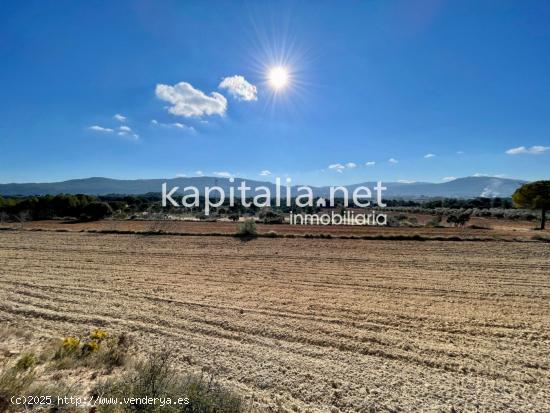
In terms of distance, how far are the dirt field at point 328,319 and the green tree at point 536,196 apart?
847 inches

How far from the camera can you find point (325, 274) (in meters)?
13.1

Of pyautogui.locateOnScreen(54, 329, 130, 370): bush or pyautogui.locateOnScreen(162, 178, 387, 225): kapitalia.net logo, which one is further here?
pyautogui.locateOnScreen(162, 178, 387, 225): kapitalia.net logo

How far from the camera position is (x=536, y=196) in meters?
33.1

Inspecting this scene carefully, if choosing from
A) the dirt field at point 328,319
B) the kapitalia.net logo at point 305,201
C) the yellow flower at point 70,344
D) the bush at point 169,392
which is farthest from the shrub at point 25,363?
the kapitalia.net logo at point 305,201

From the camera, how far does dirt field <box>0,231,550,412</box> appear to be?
473 cm

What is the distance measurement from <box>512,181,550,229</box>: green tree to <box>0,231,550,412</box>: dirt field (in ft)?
70.6

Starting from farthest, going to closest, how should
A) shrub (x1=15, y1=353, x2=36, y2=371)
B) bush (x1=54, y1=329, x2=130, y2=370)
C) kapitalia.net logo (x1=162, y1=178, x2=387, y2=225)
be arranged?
kapitalia.net logo (x1=162, y1=178, x2=387, y2=225) < bush (x1=54, y1=329, x2=130, y2=370) < shrub (x1=15, y1=353, x2=36, y2=371)

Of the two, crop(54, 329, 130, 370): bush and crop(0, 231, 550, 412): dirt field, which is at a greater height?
crop(54, 329, 130, 370): bush

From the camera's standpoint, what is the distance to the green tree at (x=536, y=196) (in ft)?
107

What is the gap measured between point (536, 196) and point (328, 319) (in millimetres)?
36563

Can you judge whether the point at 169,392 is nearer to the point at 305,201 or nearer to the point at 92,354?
the point at 92,354

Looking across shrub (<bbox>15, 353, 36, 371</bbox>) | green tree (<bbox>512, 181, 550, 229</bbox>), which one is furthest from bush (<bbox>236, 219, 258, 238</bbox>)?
green tree (<bbox>512, 181, 550, 229</bbox>)

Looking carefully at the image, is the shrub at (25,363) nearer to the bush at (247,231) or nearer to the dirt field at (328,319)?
the dirt field at (328,319)

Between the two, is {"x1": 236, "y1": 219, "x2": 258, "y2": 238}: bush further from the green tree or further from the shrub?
the green tree
